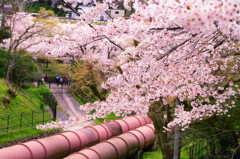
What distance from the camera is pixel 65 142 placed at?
1627 centimetres

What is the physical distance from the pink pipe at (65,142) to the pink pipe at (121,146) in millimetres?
1077

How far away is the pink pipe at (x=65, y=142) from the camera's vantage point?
13.5 m

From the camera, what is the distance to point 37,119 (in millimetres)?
24219

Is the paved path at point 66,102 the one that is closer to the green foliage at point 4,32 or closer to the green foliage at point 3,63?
the green foliage at point 3,63

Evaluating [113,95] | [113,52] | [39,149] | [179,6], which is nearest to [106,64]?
[113,52]

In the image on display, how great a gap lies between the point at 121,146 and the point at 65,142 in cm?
282

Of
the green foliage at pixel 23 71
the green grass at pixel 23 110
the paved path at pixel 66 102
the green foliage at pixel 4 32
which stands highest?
the green foliage at pixel 4 32

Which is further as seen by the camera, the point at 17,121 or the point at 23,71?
the point at 23,71

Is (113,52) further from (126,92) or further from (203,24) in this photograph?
(203,24)

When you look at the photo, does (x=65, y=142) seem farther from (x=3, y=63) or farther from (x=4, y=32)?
(x=3, y=63)

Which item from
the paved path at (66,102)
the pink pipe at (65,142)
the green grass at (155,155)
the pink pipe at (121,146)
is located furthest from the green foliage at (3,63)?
the green grass at (155,155)

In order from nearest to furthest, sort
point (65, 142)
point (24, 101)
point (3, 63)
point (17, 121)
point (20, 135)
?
point (65, 142), point (20, 135), point (17, 121), point (24, 101), point (3, 63)

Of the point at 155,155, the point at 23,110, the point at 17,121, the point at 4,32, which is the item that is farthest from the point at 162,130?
the point at 4,32

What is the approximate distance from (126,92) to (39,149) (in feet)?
20.6
